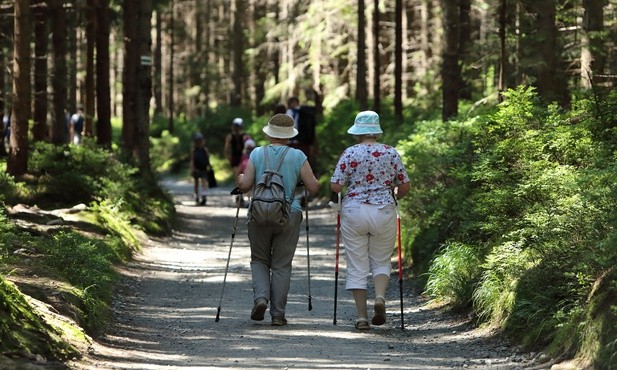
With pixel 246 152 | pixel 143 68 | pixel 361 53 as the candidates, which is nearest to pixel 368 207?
pixel 143 68

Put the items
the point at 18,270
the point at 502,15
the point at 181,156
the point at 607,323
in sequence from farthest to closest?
the point at 181,156, the point at 502,15, the point at 18,270, the point at 607,323

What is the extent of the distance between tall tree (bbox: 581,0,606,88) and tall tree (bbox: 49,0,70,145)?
11.3m

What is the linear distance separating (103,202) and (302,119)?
6.31 m

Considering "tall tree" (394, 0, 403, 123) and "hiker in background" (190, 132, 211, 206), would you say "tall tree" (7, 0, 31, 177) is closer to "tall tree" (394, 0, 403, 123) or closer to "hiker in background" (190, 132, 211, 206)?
"hiker in background" (190, 132, 211, 206)

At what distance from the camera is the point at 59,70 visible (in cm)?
2397

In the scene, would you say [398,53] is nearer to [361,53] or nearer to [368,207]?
[361,53]

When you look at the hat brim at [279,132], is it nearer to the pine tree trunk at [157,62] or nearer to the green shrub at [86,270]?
the green shrub at [86,270]

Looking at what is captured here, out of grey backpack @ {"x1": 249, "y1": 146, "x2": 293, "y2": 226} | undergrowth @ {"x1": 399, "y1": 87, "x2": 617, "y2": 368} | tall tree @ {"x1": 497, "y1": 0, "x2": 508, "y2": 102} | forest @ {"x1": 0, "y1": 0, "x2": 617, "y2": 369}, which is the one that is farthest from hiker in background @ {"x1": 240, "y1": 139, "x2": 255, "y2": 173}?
grey backpack @ {"x1": 249, "y1": 146, "x2": 293, "y2": 226}

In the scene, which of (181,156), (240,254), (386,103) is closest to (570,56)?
(240,254)

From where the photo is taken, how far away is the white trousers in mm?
11336

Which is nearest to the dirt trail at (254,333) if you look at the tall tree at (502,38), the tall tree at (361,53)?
the tall tree at (502,38)

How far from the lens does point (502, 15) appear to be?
18016 millimetres

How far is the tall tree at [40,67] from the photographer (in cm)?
2407

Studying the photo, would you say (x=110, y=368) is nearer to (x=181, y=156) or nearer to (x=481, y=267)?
(x=481, y=267)
